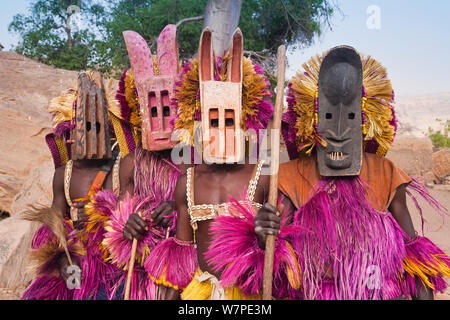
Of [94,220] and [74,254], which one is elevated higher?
[94,220]

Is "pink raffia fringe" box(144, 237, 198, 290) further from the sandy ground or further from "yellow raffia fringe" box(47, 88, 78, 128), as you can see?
the sandy ground

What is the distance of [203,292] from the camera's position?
→ 2.00 metres

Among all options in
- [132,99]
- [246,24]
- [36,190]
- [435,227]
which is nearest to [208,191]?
[132,99]

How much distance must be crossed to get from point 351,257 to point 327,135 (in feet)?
1.96

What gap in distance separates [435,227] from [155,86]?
16.7ft

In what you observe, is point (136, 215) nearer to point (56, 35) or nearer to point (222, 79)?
point (222, 79)

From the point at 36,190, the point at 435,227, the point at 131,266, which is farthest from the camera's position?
the point at 435,227

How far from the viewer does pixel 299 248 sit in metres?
1.86

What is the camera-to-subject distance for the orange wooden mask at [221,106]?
1879mm

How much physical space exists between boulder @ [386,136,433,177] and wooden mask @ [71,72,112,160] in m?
6.94

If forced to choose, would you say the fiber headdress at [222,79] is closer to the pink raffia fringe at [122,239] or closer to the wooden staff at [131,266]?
the pink raffia fringe at [122,239]

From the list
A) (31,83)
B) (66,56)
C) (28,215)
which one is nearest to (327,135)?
(28,215)

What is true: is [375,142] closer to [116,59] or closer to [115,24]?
[116,59]

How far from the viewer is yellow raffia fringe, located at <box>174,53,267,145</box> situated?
6.35ft
